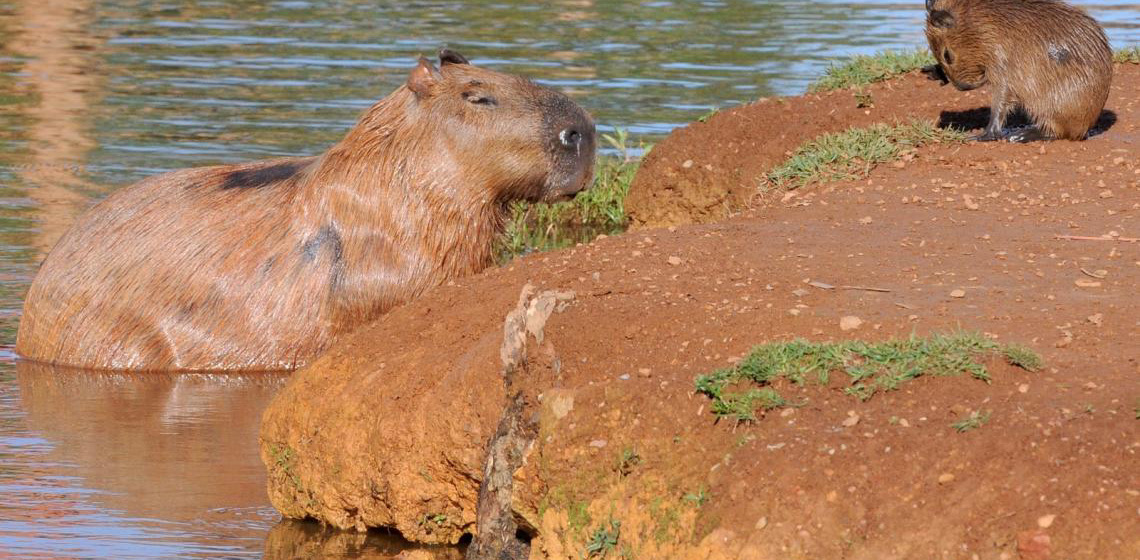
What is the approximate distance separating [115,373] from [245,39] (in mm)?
10903

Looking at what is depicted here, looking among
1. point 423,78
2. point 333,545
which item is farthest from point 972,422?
point 423,78

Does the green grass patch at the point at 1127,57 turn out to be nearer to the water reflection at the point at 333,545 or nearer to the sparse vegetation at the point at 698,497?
the water reflection at the point at 333,545

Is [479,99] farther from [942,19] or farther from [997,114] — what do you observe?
[997,114]

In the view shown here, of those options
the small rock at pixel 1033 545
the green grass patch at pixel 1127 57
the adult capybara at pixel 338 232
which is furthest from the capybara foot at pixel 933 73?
the small rock at pixel 1033 545

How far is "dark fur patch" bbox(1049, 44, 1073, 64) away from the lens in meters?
8.41

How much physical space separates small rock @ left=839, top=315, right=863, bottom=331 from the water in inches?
65.3

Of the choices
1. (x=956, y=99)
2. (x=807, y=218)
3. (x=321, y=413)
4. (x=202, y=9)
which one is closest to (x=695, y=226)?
(x=807, y=218)

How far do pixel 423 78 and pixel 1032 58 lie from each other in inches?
117

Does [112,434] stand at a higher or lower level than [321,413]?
lower

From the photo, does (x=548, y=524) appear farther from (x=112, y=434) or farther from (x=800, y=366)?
(x=112, y=434)

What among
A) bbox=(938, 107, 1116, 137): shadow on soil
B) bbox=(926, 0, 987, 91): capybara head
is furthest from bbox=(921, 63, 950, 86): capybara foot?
bbox=(926, 0, 987, 91): capybara head

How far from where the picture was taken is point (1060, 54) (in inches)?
331

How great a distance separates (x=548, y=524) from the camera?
5.07 metres

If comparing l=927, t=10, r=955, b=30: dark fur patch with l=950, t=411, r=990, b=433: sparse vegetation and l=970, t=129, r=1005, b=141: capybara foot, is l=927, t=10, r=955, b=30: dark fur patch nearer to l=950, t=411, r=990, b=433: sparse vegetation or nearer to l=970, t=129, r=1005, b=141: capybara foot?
l=970, t=129, r=1005, b=141: capybara foot
